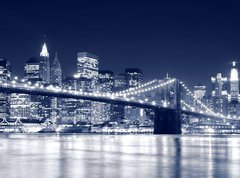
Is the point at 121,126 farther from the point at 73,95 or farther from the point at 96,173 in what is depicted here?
the point at 96,173

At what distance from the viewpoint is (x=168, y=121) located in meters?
81.8

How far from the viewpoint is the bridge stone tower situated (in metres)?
81.7

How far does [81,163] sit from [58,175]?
4915 millimetres

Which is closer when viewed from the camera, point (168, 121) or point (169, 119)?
point (168, 121)

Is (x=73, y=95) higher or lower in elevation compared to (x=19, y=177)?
higher

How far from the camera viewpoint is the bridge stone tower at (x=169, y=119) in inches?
3215

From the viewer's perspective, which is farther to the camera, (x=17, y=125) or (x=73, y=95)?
(x=17, y=125)

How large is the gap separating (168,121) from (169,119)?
0.42 meters

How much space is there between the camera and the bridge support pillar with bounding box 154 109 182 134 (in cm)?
8162

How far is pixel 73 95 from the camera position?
7331 cm

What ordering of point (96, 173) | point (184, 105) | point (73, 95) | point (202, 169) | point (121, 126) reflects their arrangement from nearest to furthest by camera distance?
point (96, 173) → point (202, 169) → point (73, 95) → point (184, 105) → point (121, 126)

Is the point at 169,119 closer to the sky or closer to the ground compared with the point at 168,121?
closer to the sky

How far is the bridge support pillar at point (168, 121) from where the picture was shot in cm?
8162

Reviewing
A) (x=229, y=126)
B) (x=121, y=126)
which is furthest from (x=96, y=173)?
(x=229, y=126)
